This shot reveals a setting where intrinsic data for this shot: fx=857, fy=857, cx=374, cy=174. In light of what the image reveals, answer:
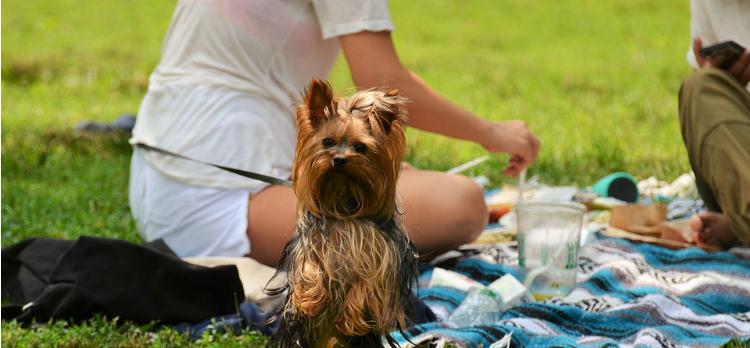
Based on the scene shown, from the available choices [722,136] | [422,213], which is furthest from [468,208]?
[722,136]

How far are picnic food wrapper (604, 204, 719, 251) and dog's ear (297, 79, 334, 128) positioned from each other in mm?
2590

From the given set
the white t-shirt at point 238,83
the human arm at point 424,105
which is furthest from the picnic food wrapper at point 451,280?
the white t-shirt at point 238,83

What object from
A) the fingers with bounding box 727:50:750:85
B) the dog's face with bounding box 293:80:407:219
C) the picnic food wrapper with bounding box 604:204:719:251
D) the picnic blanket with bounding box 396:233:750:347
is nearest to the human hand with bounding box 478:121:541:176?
the picnic blanket with bounding box 396:233:750:347

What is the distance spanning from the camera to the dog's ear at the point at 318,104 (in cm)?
199

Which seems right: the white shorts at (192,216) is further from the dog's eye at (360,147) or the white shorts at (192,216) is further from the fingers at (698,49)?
the fingers at (698,49)

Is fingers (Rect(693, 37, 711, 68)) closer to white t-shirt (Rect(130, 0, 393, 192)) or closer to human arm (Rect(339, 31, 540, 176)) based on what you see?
human arm (Rect(339, 31, 540, 176))

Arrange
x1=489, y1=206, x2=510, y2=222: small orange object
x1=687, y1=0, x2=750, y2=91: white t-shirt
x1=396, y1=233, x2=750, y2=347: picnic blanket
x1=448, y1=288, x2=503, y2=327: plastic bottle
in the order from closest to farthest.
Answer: x1=396, y1=233, x2=750, y2=347: picnic blanket, x1=448, y1=288, x2=503, y2=327: plastic bottle, x1=687, y1=0, x2=750, y2=91: white t-shirt, x1=489, y1=206, x2=510, y2=222: small orange object

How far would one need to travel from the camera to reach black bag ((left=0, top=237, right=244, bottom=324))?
3.23 meters

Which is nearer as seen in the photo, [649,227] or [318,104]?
[318,104]

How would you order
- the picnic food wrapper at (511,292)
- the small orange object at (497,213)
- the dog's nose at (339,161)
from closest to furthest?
the dog's nose at (339,161), the picnic food wrapper at (511,292), the small orange object at (497,213)

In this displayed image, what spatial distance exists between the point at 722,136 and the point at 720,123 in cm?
6

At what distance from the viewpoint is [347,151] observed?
1978 mm

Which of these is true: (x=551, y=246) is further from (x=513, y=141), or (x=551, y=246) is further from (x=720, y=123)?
(x=720, y=123)

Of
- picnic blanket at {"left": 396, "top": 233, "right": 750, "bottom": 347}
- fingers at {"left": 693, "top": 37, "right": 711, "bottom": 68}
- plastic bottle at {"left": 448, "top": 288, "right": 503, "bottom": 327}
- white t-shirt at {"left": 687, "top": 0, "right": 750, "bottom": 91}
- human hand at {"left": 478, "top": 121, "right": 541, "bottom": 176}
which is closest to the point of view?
picnic blanket at {"left": 396, "top": 233, "right": 750, "bottom": 347}
